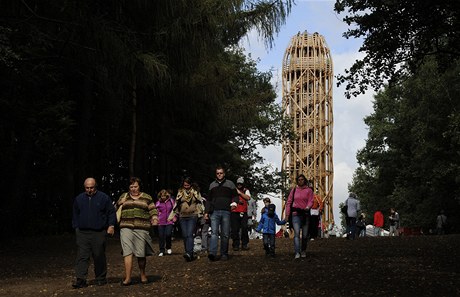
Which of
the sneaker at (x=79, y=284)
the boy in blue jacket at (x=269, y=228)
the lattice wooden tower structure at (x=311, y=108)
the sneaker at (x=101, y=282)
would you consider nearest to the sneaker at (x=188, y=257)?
the boy in blue jacket at (x=269, y=228)

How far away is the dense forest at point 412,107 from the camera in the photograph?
16531 millimetres

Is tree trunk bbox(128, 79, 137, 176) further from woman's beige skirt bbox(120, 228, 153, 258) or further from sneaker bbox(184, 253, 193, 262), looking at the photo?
woman's beige skirt bbox(120, 228, 153, 258)

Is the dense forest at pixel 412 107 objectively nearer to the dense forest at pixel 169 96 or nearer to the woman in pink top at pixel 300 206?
the dense forest at pixel 169 96

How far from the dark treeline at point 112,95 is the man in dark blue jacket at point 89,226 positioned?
448 cm

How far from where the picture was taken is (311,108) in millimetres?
98438

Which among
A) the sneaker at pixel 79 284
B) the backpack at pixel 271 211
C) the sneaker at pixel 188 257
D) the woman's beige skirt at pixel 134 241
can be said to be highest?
the backpack at pixel 271 211

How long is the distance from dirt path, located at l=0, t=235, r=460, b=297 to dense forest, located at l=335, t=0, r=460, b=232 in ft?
14.8

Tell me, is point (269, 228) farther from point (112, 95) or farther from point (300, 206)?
point (112, 95)

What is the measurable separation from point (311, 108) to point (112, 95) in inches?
3076

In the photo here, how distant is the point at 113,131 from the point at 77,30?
54.4ft

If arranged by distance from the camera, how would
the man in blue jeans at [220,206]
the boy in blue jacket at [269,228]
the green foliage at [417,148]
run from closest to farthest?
1. the man in blue jeans at [220,206]
2. the boy in blue jacket at [269,228]
3. the green foliage at [417,148]

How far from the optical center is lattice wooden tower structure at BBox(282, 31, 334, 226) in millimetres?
97500

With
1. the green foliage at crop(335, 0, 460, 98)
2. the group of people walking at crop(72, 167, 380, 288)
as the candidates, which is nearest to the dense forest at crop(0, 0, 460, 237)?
the green foliage at crop(335, 0, 460, 98)

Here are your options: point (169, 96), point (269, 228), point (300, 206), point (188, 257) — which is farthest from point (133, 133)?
point (300, 206)
